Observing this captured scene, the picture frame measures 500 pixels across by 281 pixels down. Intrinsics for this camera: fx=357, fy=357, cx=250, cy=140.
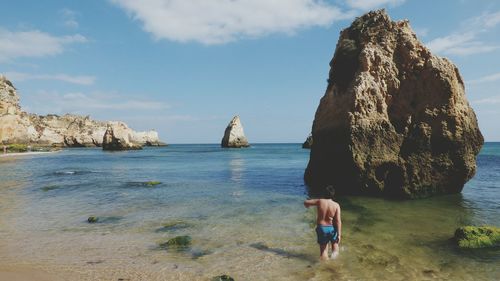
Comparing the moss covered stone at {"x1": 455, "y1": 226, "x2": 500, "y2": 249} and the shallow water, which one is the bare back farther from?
the moss covered stone at {"x1": 455, "y1": 226, "x2": 500, "y2": 249}

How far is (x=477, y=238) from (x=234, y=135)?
337 feet

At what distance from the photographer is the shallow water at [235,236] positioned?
9273 mm

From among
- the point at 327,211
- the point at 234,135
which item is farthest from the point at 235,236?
the point at 234,135

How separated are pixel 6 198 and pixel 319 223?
18783mm

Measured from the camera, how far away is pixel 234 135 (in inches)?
4446

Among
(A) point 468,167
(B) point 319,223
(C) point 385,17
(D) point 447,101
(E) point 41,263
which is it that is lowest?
(E) point 41,263

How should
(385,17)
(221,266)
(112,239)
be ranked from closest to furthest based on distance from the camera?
→ (221,266) < (112,239) < (385,17)

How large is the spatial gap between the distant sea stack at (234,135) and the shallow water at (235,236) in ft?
290

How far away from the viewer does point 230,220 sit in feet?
48.5

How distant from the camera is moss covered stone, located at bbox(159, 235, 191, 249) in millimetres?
11312

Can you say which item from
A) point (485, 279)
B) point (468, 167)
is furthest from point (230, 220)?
point (468, 167)

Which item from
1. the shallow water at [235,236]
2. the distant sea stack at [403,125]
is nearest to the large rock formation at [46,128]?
the shallow water at [235,236]

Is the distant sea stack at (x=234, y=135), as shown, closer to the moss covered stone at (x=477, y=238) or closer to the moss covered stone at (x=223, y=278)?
the moss covered stone at (x=477, y=238)

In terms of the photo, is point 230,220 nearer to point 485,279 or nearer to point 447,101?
point 485,279
